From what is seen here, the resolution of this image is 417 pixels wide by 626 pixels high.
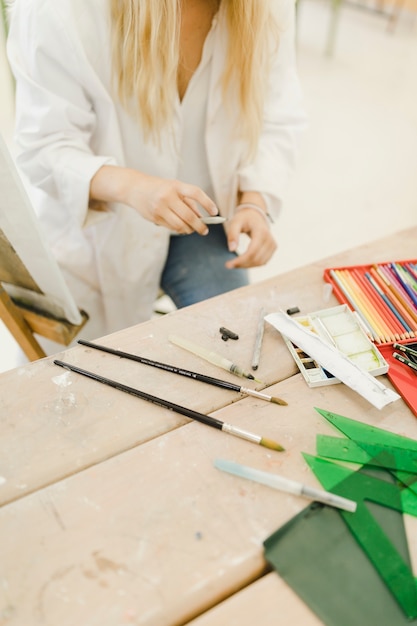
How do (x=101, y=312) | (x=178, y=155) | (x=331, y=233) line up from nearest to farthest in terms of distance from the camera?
1. (x=178, y=155)
2. (x=101, y=312)
3. (x=331, y=233)

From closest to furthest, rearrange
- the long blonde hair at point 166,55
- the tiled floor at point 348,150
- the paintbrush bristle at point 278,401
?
the paintbrush bristle at point 278,401 < the long blonde hair at point 166,55 < the tiled floor at point 348,150

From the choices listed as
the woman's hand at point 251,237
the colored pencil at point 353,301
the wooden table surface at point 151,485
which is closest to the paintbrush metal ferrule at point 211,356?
the wooden table surface at point 151,485

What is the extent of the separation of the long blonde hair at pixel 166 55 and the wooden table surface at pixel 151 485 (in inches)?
13.7

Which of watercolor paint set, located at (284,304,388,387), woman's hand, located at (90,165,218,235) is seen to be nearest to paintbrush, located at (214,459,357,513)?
watercolor paint set, located at (284,304,388,387)

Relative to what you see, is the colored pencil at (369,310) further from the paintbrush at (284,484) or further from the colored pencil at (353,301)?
the paintbrush at (284,484)

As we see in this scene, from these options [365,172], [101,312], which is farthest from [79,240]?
[365,172]

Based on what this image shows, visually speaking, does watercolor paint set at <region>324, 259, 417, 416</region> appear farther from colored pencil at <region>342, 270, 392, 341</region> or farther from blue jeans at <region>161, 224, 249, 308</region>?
blue jeans at <region>161, 224, 249, 308</region>

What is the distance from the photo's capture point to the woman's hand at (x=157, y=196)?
2.01 ft

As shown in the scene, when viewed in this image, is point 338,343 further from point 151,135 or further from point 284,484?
point 151,135

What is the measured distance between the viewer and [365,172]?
1.85 meters

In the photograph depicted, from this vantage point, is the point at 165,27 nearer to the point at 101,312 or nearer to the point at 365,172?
the point at 101,312

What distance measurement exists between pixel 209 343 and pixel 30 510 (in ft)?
0.79

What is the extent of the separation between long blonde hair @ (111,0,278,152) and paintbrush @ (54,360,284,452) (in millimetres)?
416

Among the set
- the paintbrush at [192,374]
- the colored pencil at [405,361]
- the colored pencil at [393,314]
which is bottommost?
the paintbrush at [192,374]
